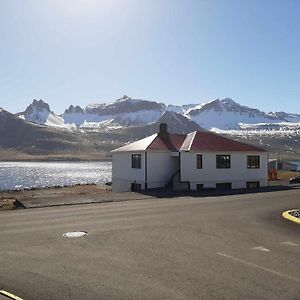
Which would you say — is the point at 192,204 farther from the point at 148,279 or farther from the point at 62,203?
the point at 148,279

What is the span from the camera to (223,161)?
4381cm

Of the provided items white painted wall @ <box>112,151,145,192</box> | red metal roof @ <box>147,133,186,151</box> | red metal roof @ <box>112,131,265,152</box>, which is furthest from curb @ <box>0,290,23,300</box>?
red metal roof @ <box>147,133,186,151</box>

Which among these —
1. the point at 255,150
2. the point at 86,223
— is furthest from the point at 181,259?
the point at 255,150

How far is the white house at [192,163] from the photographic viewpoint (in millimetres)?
42219

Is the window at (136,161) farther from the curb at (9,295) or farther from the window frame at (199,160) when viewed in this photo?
the curb at (9,295)

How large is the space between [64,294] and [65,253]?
148 inches

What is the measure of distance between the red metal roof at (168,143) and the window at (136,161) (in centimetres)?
152

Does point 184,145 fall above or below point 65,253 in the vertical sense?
above

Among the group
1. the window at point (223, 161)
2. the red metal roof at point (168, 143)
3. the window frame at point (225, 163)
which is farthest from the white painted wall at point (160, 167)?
the window at point (223, 161)

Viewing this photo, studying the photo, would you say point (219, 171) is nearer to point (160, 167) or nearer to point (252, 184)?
point (252, 184)

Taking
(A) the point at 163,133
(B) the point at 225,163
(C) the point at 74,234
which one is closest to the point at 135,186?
(A) the point at 163,133

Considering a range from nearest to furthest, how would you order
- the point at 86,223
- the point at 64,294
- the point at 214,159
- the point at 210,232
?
the point at 64,294
the point at 210,232
the point at 86,223
the point at 214,159

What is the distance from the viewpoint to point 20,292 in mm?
9516

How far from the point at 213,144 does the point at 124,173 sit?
9360 mm
